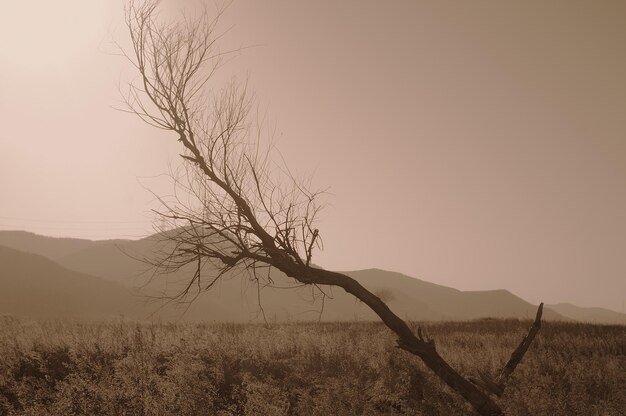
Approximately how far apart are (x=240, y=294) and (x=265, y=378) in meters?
73.9

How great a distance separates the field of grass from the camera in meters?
7.57

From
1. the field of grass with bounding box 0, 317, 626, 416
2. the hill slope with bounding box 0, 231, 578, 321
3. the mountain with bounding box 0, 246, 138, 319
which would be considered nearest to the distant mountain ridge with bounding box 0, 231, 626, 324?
the hill slope with bounding box 0, 231, 578, 321

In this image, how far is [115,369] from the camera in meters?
9.20

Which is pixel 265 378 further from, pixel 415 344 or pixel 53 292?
pixel 53 292

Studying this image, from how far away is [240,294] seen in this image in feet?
266

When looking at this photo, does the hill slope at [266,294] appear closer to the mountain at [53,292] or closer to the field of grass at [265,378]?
the mountain at [53,292]

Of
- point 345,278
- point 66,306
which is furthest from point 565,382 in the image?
point 66,306

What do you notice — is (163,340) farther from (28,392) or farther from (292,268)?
(292,268)

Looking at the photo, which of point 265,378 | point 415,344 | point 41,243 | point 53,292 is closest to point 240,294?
point 53,292

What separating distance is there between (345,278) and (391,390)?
2.62m

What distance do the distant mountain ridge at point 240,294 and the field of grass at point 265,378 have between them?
42.2 m

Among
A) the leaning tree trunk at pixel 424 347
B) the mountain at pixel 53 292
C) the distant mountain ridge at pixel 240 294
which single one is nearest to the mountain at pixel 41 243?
the distant mountain ridge at pixel 240 294

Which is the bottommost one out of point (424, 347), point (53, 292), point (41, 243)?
point (53, 292)

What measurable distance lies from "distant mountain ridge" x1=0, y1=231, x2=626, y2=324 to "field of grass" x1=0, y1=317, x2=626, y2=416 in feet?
138
